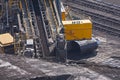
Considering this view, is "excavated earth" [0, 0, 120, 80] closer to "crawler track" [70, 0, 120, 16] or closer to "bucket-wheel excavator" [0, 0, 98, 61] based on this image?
"bucket-wheel excavator" [0, 0, 98, 61]

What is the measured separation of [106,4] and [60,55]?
49.5 ft

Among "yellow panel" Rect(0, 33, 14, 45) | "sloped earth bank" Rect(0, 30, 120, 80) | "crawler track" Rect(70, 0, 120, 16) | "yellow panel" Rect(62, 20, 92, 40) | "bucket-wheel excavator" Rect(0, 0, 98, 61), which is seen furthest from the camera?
"crawler track" Rect(70, 0, 120, 16)

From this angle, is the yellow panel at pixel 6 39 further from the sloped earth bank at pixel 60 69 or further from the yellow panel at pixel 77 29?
the yellow panel at pixel 77 29

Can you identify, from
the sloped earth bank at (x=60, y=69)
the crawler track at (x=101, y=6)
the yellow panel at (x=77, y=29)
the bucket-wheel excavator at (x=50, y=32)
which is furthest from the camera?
the crawler track at (x=101, y=6)

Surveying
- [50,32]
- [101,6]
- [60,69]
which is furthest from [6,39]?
[101,6]

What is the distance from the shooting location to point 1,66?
22.1 m

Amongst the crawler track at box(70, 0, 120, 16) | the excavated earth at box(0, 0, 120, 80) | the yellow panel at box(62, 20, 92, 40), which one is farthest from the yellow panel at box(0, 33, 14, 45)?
the crawler track at box(70, 0, 120, 16)

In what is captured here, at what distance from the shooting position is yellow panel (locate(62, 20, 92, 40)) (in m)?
28.2

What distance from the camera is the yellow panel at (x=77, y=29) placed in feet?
92.6

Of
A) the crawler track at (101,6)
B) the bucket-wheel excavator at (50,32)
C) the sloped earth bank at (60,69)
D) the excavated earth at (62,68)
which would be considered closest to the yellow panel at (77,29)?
the bucket-wheel excavator at (50,32)

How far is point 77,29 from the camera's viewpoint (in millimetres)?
28422

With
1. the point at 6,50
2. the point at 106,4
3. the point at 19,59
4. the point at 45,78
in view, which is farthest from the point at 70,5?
the point at 45,78

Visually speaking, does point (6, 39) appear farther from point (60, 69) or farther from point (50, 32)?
point (60, 69)

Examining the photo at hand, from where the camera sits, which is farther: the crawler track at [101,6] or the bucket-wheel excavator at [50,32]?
the crawler track at [101,6]
